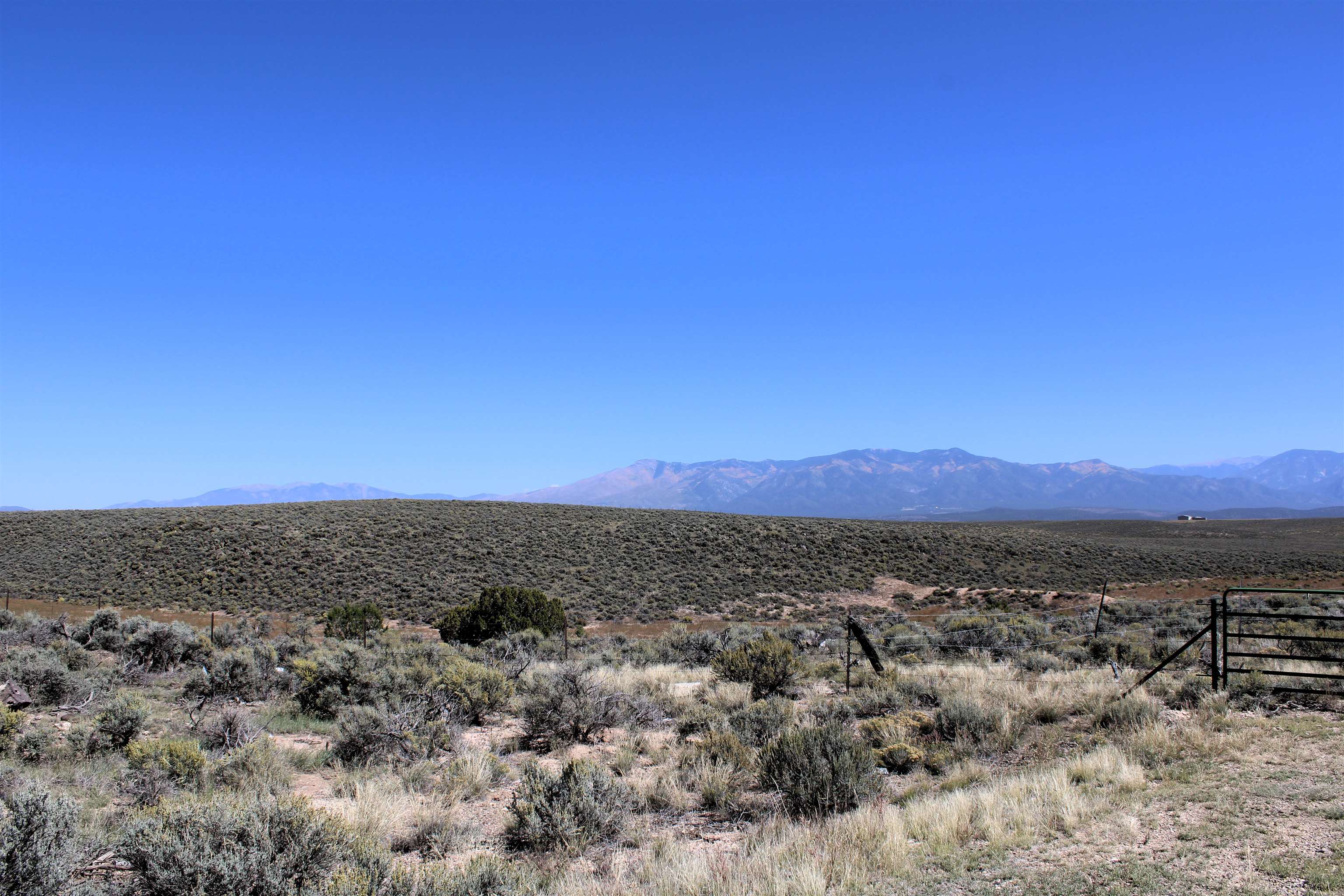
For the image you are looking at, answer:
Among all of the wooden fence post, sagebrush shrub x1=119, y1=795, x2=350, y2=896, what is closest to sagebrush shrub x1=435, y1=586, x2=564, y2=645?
the wooden fence post

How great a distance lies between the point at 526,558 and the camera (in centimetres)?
4322

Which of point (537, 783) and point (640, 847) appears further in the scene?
point (537, 783)

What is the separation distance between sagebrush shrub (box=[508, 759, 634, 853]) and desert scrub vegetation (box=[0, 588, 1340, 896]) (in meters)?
0.02

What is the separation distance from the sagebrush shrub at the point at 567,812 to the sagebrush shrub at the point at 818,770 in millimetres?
1662

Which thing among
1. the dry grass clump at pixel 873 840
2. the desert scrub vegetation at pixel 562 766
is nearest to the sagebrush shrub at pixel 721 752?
the desert scrub vegetation at pixel 562 766

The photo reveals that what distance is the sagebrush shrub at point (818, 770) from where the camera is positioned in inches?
269

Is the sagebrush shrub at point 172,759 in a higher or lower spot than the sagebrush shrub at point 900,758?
higher

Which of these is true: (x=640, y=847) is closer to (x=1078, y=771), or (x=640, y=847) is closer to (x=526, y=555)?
(x=1078, y=771)

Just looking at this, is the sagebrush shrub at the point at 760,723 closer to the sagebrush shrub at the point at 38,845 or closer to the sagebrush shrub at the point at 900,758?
the sagebrush shrub at the point at 900,758

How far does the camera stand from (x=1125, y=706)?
28.7ft

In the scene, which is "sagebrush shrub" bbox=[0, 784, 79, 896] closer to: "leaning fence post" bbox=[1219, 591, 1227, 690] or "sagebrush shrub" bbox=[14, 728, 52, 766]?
"sagebrush shrub" bbox=[14, 728, 52, 766]

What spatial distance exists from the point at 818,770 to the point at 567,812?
8.31ft

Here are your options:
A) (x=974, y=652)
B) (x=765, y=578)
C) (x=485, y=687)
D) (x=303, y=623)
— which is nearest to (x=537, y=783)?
(x=485, y=687)

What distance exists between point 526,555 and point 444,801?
37.6 meters
